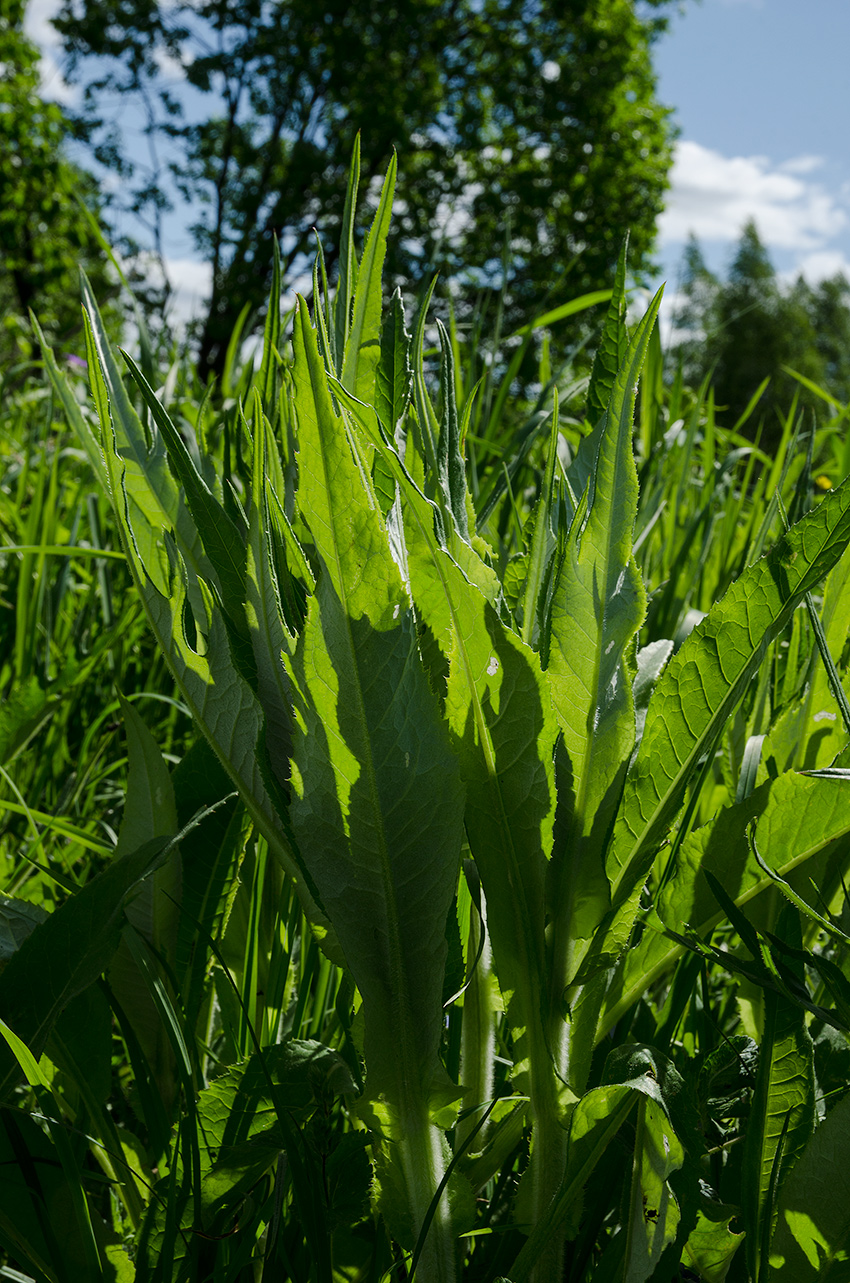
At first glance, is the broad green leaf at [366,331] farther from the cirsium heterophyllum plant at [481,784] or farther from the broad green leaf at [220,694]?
the broad green leaf at [220,694]

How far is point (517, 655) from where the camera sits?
364 mm

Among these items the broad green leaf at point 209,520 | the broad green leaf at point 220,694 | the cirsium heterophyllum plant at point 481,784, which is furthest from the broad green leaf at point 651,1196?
the broad green leaf at point 209,520

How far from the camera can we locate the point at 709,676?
0.40 metres

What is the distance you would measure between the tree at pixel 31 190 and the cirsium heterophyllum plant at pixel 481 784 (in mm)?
Answer: 11997

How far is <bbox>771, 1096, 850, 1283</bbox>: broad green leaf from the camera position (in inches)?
16.4

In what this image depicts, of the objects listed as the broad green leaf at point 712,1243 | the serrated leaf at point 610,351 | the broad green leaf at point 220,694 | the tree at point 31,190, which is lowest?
the broad green leaf at point 712,1243

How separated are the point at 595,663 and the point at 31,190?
14448 mm

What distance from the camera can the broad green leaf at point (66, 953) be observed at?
448 millimetres

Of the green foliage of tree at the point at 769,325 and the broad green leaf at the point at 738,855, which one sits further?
the green foliage of tree at the point at 769,325

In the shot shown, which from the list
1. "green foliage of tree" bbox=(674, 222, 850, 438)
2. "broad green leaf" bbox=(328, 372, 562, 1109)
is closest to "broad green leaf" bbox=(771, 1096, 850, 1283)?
"broad green leaf" bbox=(328, 372, 562, 1109)

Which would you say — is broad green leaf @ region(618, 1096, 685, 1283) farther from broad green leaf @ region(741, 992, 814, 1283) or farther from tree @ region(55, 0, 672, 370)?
tree @ region(55, 0, 672, 370)

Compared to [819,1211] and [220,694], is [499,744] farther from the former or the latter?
[819,1211]

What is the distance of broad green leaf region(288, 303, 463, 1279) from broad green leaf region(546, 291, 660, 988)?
0.07 meters

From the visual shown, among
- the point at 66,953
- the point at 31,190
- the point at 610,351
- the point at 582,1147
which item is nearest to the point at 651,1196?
the point at 582,1147
